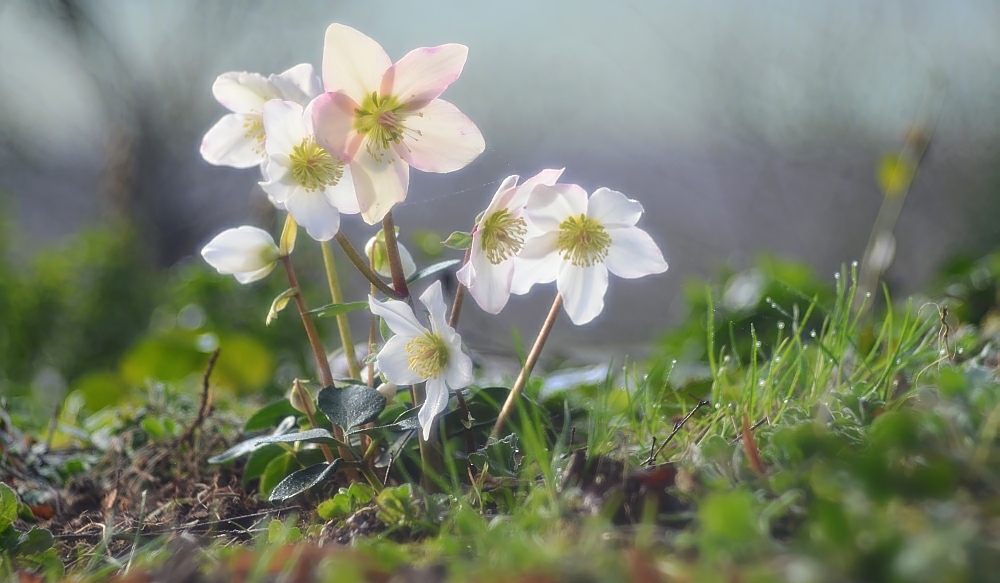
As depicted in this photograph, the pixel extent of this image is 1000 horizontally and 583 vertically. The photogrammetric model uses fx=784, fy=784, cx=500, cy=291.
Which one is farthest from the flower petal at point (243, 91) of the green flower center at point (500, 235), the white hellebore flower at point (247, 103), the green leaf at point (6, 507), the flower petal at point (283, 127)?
the green leaf at point (6, 507)

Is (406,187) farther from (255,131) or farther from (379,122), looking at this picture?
(255,131)

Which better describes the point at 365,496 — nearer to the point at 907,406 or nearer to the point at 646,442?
the point at 646,442

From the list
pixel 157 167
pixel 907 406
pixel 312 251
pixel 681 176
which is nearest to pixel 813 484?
pixel 907 406

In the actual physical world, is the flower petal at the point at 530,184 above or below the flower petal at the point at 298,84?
below

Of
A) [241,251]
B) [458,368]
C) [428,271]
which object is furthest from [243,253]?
[458,368]

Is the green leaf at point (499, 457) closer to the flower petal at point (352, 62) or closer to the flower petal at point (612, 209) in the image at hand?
the flower petal at point (612, 209)

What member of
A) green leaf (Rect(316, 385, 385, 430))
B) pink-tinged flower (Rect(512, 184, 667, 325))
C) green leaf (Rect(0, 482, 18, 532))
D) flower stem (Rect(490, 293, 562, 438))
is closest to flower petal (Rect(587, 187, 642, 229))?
pink-tinged flower (Rect(512, 184, 667, 325))

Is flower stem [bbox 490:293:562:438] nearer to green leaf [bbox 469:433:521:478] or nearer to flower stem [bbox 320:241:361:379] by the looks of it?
green leaf [bbox 469:433:521:478]
